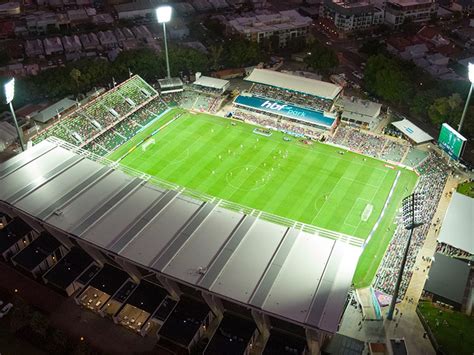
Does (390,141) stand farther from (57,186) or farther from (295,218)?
(57,186)

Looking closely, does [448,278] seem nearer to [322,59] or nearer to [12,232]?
[12,232]

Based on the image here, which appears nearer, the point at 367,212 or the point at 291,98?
the point at 367,212

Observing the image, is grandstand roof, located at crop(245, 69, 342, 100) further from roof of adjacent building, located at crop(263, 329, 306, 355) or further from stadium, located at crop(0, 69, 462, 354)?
roof of adjacent building, located at crop(263, 329, 306, 355)

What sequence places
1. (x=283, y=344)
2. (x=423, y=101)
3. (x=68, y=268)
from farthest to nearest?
(x=423, y=101), (x=68, y=268), (x=283, y=344)

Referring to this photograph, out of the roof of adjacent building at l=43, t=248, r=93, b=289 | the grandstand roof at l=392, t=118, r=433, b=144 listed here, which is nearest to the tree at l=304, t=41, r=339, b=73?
the grandstand roof at l=392, t=118, r=433, b=144

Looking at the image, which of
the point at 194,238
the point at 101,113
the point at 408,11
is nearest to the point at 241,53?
the point at 101,113

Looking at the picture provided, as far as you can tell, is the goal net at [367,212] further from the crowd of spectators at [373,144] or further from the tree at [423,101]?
the tree at [423,101]

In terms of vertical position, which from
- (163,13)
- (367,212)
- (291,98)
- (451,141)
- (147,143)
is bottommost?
(367,212)
